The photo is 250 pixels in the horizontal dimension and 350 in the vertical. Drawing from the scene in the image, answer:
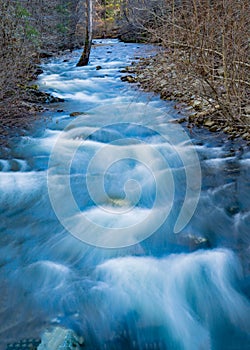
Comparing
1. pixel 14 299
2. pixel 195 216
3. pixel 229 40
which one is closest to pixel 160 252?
pixel 195 216

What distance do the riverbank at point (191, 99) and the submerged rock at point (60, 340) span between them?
3.21 metres

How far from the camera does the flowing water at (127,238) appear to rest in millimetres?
2412

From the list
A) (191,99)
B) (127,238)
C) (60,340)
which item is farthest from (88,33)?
(60,340)

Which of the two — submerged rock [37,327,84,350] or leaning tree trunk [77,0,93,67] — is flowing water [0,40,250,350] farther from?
leaning tree trunk [77,0,93,67]

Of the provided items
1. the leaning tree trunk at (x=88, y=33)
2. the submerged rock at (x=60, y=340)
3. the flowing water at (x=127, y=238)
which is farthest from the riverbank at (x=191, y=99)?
the submerged rock at (x=60, y=340)

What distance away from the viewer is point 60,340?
2111 millimetres

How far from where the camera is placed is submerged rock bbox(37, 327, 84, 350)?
2.04 meters

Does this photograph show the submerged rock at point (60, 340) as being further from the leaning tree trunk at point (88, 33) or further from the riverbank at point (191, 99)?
the leaning tree trunk at point (88, 33)

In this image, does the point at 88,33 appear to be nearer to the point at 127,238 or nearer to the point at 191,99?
the point at 191,99

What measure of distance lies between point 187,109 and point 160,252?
14.4 feet

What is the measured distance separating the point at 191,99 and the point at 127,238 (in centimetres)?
454

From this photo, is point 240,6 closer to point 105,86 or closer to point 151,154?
point 151,154

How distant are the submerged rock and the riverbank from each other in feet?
10.5

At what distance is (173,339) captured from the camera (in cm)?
234
